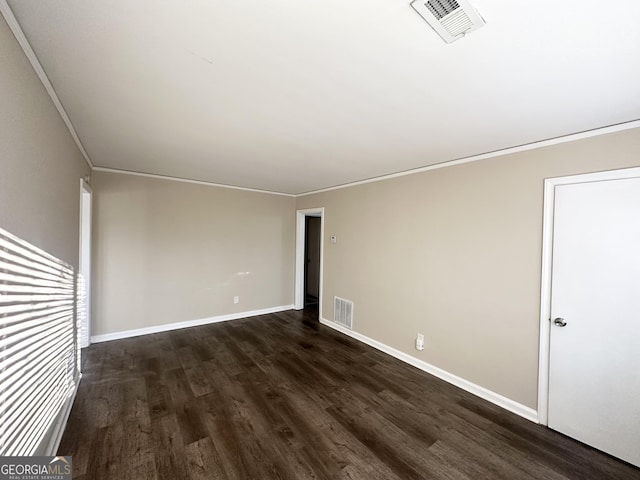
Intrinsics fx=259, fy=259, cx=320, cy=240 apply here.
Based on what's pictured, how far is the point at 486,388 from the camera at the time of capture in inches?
102

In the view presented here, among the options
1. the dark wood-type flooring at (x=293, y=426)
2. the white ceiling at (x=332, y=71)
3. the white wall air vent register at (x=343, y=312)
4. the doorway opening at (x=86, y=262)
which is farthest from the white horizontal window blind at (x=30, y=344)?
the white wall air vent register at (x=343, y=312)

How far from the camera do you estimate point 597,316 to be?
2020 millimetres

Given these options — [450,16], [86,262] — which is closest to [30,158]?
[450,16]

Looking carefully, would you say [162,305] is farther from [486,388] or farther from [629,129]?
[629,129]

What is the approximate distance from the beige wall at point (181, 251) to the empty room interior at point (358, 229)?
0.05 m

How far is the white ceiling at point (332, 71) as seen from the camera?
1.06 meters

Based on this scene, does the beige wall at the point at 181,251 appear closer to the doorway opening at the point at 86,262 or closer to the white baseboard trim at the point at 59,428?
the doorway opening at the point at 86,262

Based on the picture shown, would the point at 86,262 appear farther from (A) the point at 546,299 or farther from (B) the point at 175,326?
(A) the point at 546,299

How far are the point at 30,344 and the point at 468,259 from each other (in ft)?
11.5

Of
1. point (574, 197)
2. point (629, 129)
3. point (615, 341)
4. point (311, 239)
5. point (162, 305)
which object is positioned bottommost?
point (162, 305)

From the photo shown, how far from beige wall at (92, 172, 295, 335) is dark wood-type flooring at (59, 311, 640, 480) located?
860mm

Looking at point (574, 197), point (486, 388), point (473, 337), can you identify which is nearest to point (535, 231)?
point (574, 197)

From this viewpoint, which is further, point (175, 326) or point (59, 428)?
point (175, 326)

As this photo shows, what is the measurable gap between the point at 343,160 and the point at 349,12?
1992 mm
